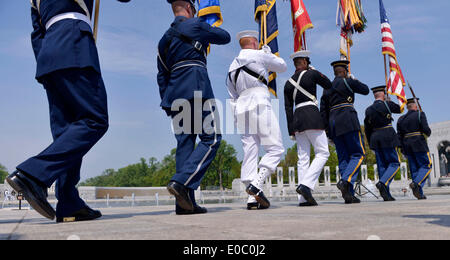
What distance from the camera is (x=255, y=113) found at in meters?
5.41

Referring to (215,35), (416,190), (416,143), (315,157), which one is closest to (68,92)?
(215,35)

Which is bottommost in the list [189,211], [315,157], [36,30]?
[189,211]

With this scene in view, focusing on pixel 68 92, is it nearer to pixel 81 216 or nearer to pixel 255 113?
pixel 81 216

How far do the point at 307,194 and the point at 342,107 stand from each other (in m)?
1.97

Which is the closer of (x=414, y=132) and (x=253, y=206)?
(x=253, y=206)

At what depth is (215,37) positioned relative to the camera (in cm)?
463

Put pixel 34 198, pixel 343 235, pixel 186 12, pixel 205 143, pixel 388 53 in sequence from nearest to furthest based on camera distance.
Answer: pixel 343 235 < pixel 34 198 < pixel 205 143 < pixel 186 12 < pixel 388 53

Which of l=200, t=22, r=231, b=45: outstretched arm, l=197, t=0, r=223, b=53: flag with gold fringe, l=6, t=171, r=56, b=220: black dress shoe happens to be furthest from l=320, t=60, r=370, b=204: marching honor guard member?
l=6, t=171, r=56, b=220: black dress shoe

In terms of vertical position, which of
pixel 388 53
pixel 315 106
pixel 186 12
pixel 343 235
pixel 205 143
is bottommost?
pixel 343 235

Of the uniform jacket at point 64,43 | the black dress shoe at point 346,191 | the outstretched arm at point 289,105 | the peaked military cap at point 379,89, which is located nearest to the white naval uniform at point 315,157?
the outstretched arm at point 289,105

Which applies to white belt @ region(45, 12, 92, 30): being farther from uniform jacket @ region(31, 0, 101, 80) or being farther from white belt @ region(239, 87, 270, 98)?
white belt @ region(239, 87, 270, 98)
